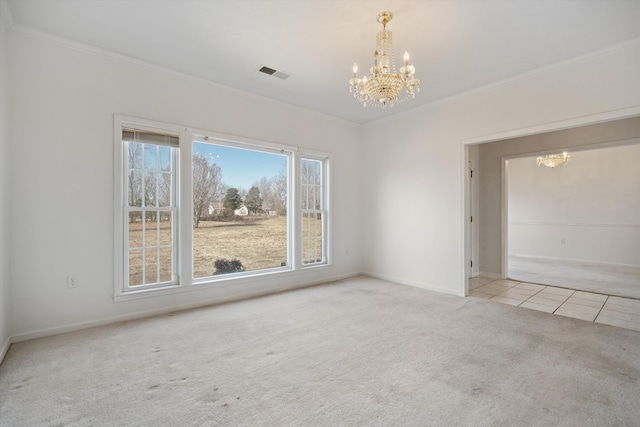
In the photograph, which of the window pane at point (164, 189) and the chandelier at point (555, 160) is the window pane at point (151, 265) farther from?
the chandelier at point (555, 160)

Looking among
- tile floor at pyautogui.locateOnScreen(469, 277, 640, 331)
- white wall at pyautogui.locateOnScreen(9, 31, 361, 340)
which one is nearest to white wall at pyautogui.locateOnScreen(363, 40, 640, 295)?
tile floor at pyautogui.locateOnScreen(469, 277, 640, 331)

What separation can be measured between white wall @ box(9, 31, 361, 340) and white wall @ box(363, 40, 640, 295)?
10.6 ft

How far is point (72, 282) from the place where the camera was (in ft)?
9.75

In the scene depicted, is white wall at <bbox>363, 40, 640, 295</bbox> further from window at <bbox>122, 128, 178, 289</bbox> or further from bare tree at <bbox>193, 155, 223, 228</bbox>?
window at <bbox>122, 128, 178, 289</bbox>

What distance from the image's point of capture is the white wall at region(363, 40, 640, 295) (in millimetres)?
3174

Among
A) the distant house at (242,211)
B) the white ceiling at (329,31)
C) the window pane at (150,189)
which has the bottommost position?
the distant house at (242,211)

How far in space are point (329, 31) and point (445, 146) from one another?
8.66 feet

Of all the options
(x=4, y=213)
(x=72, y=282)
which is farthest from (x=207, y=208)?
(x=4, y=213)

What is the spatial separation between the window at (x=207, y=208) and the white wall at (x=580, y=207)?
5910mm

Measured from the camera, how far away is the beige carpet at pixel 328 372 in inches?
68.7

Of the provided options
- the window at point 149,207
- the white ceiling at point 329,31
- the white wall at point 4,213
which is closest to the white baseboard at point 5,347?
the white wall at point 4,213

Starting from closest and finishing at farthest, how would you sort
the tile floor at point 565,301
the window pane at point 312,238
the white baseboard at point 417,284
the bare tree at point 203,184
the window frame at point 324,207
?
the tile floor at point 565,301 < the bare tree at point 203,184 < the white baseboard at point 417,284 < the window pane at point 312,238 < the window frame at point 324,207

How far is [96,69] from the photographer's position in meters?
3.11

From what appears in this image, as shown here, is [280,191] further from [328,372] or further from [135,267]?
[328,372]
